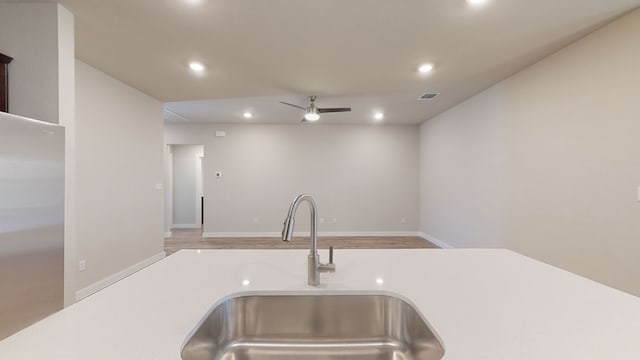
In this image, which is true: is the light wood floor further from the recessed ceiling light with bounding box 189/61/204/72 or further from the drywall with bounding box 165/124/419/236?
the recessed ceiling light with bounding box 189/61/204/72

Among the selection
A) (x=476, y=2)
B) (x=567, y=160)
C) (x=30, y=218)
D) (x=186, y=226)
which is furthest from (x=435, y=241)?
(x=186, y=226)

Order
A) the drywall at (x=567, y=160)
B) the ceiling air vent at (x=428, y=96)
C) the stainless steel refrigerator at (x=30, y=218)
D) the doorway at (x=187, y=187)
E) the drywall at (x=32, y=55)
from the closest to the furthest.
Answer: the stainless steel refrigerator at (x=30, y=218) → the drywall at (x=32, y=55) → the drywall at (x=567, y=160) → the ceiling air vent at (x=428, y=96) → the doorway at (x=187, y=187)

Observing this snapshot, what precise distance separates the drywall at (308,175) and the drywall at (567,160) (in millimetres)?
1998

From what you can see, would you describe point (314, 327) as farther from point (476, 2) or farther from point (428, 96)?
point (428, 96)

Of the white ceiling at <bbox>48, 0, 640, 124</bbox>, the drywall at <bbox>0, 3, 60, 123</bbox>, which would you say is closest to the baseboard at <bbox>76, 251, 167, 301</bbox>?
the drywall at <bbox>0, 3, 60, 123</bbox>

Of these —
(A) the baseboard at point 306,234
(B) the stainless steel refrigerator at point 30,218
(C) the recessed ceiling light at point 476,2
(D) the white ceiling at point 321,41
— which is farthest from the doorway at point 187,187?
(C) the recessed ceiling light at point 476,2

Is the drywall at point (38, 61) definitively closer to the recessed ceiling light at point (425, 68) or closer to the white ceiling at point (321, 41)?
the white ceiling at point (321, 41)

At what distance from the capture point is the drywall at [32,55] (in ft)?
5.81

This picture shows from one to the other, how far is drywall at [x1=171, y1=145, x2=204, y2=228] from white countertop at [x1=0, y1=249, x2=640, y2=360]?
6.21 metres

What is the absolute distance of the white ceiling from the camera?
6.12 feet

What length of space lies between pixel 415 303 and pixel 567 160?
2696 mm

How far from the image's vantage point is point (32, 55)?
1.79 m

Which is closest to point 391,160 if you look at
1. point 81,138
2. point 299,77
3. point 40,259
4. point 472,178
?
point 472,178

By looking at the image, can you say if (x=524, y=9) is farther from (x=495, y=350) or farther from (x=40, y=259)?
(x=40, y=259)
